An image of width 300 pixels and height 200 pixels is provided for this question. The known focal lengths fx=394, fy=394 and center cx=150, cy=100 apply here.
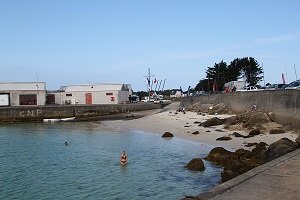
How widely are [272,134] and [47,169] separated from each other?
53.6 ft

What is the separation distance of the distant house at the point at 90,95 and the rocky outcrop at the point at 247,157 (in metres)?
66.8

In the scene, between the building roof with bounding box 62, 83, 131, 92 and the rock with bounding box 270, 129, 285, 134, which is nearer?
the rock with bounding box 270, 129, 285, 134

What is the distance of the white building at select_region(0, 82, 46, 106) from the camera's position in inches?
3275

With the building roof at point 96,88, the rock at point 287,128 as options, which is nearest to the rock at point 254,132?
the rock at point 287,128

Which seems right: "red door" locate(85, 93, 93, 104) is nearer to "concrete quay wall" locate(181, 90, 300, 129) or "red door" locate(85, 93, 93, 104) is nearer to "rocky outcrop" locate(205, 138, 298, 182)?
"concrete quay wall" locate(181, 90, 300, 129)

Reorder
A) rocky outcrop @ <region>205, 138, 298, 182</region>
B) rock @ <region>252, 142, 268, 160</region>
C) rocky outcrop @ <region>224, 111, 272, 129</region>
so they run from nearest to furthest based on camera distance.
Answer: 1. rocky outcrop @ <region>205, 138, 298, 182</region>
2. rock @ <region>252, 142, 268, 160</region>
3. rocky outcrop @ <region>224, 111, 272, 129</region>

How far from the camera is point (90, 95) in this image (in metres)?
89.1

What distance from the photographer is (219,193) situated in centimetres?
1023

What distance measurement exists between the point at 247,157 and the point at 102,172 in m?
7.43

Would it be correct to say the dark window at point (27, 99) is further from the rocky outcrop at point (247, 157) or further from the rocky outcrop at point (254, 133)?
the rocky outcrop at point (247, 157)

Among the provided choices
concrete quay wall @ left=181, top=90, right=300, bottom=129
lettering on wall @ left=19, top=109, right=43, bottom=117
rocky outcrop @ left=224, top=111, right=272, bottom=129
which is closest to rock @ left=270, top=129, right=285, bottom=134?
concrete quay wall @ left=181, top=90, right=300, bottom=129

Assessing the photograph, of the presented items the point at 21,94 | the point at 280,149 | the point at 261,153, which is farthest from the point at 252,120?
the point at 21,94

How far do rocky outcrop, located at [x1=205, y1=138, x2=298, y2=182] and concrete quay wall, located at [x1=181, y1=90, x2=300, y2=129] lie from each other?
827 centimetres

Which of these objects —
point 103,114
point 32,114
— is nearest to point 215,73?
point 103,114
